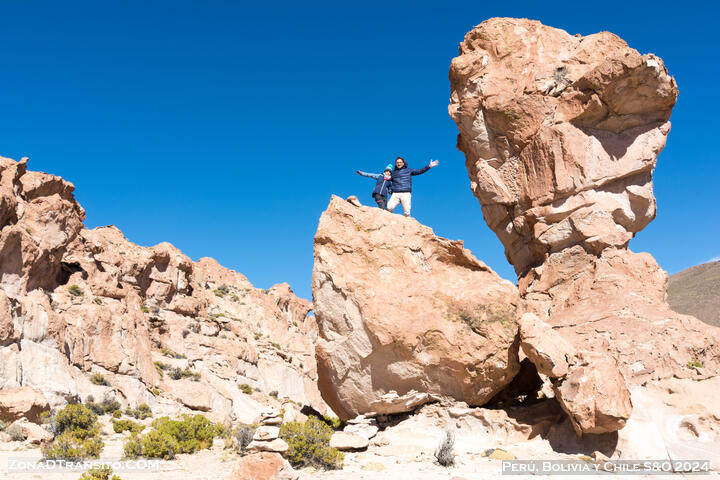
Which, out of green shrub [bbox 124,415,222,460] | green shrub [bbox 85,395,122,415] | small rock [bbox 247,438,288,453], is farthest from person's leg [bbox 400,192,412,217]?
green shrub [bbox 85,395,122,415]

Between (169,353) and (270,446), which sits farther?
(169,353)

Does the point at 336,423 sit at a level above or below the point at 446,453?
above

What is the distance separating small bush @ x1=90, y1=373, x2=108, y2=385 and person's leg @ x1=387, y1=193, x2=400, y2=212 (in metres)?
14.9

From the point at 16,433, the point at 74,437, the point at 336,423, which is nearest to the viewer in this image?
the point at 74,437

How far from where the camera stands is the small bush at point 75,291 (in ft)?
80.8

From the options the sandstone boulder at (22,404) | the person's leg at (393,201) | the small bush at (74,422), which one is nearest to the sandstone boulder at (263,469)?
the person's leg at (393,201)

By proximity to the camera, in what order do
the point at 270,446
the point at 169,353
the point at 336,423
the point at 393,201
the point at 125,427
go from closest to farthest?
the point at 270,446
the point at 336,423
the point at 393,201
the point at 125,427
the point at 169,353

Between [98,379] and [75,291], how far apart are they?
523 centimetres

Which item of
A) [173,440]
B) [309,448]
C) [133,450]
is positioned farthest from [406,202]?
[133,450]

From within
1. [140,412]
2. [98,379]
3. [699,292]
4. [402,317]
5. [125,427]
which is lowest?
[125,427]

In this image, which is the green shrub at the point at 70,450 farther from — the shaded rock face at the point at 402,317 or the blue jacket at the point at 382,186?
the blue jacket at the point at 382,186

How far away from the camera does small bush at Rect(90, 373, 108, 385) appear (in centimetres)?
2162

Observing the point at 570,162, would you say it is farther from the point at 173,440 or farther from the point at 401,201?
the point at 173,440

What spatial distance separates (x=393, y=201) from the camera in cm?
1480
